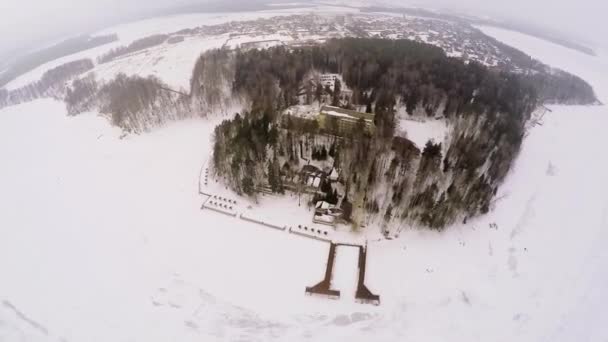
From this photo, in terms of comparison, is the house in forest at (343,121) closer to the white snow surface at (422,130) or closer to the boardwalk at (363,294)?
the white snow surface at (422,130)

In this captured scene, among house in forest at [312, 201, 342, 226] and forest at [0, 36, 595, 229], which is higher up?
forest at [0, 36, 595, 229]

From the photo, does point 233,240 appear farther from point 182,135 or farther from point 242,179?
point 182,135

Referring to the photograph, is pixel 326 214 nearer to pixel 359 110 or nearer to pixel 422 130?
pixel 359 110

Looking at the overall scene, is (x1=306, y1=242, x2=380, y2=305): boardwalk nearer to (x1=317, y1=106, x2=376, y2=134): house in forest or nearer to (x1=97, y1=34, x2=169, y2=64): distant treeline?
(x1=317, y1=106, x2=376, y2=134): house in forest

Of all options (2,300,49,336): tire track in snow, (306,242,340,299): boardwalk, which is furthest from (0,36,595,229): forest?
(2,300,49,336): tire track in snow

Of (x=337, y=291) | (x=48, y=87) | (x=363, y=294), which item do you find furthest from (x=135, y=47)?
(x=363, y=294)

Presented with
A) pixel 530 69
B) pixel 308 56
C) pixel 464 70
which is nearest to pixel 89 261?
pixel 308 56

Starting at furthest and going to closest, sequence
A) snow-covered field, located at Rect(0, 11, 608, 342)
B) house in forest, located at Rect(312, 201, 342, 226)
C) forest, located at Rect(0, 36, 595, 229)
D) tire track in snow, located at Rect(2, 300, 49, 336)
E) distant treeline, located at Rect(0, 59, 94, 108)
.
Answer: distant treeline, located at Rect(0, 59, 94, 108)
forest, located at Rect(0, 36, 595, 229)
house in forest, located at Rect(312, 201, 342, 226)
tire track in snow, located at Rect(2, 300, 49, 336)
snow-covered field, located at Rect(0, 11, 608, 342)
